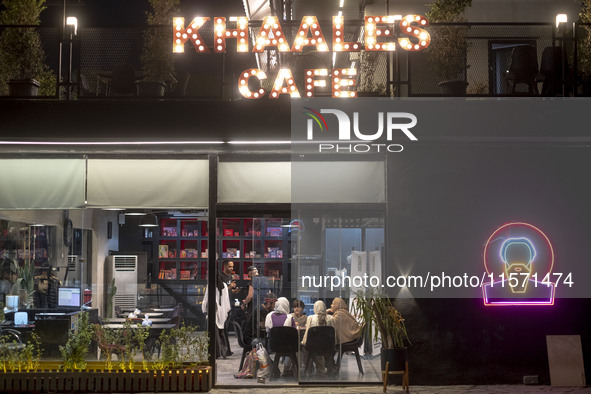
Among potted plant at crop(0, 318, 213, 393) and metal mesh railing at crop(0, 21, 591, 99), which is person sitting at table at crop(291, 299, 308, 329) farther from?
metal mesh railing at crop(0, 21, 591, 99)

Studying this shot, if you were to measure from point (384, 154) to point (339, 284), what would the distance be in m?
2.03

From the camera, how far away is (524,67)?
11016 millimetres

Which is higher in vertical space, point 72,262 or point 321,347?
point 72,262

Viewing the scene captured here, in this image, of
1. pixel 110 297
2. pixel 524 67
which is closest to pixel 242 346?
pixel 110 297

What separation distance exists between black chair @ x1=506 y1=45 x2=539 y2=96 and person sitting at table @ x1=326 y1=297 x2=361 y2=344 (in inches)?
170

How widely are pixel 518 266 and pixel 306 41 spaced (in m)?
4.45

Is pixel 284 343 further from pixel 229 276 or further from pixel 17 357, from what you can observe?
pixel 17 357

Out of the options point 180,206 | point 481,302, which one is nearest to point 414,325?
Result: point 481,302

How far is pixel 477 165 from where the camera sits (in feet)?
34.0

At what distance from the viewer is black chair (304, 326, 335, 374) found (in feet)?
33.4

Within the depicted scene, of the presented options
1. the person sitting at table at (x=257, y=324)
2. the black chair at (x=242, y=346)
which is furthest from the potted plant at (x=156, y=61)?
the black chair at (x=242, y=346)

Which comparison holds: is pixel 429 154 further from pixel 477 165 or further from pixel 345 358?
pixel 345 358

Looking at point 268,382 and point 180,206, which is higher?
point 180,206

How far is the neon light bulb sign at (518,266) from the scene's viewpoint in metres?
10.2
